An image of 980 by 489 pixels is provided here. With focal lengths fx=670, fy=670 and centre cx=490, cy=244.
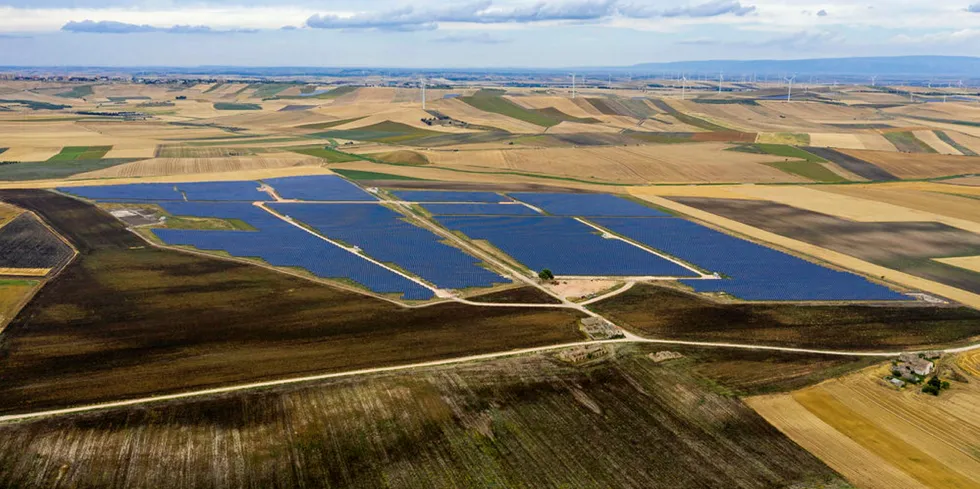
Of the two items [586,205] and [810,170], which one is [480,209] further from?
[810,170]

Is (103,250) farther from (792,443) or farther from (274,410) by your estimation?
(792,443)

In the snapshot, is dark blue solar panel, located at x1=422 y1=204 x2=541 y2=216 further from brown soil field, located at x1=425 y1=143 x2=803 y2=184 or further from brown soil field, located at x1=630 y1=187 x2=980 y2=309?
brown soil field, located at x1=425 y1=143 x2=803 y2=184

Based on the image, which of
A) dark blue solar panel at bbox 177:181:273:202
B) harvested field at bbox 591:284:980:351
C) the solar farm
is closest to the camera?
harvested field at bbox 591:284:980:351

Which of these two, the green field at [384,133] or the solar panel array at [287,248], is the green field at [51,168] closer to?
the solar panel array at [287,248]

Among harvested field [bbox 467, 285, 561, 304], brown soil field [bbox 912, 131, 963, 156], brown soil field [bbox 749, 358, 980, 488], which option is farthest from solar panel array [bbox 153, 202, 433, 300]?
brown soil field [bbox 912, 131, 963, 156]

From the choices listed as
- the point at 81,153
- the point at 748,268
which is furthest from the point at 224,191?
the point at 748,268
